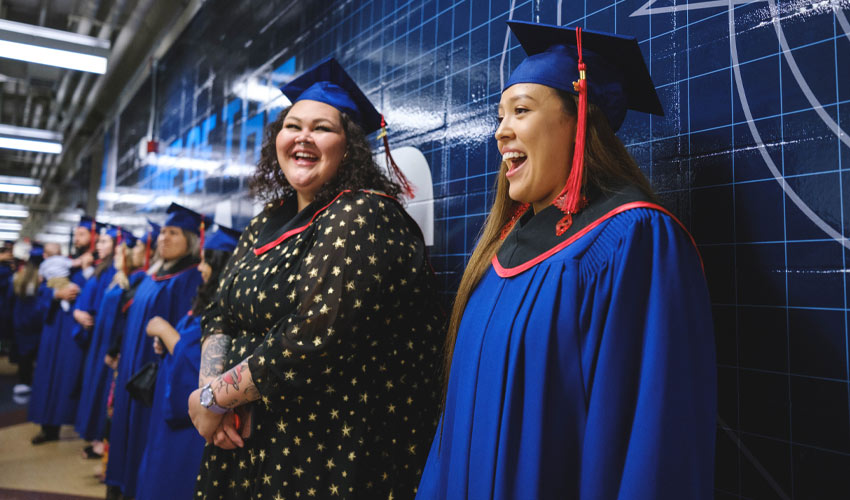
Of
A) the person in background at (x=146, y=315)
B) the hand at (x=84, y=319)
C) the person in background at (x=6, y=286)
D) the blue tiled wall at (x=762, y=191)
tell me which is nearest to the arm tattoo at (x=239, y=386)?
the blue tiled wall at (x=762, y=191)

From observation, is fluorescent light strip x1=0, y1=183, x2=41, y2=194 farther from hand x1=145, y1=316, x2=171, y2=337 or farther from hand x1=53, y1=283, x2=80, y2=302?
hand x1=145, y1=316, x2=171, y2=337

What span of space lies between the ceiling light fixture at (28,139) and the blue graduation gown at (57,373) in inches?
134

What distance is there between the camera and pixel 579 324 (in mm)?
918

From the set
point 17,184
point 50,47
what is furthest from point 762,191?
point 17,184

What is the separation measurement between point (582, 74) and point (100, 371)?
3973 mm

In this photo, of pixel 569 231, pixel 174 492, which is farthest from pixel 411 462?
pixel 174 492

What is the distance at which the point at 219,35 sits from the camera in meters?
4.21

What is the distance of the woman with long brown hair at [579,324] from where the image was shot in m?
0.83

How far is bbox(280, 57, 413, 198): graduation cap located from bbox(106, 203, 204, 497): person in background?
1598 millimetres

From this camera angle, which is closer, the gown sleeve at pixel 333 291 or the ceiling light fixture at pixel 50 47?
the gown sleeve at pixel 333 291

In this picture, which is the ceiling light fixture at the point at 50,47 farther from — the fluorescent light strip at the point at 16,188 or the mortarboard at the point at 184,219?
the fluorescent light strip at the point at 16,188

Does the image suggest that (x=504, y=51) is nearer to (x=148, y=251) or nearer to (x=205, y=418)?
(x=205, y=418)

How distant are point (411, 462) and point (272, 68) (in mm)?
2543

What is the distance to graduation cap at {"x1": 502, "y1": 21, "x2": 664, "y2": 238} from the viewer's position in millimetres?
1021
